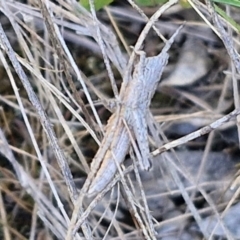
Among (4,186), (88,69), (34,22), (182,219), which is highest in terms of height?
(34,22)

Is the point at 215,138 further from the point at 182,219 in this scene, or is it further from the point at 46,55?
the point at 46,55

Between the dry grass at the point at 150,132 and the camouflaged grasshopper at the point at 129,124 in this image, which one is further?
the dry grass at the point at 150,132

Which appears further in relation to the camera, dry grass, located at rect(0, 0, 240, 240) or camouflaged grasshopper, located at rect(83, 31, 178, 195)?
dry grass, located at rect(0, 0, 240, 240)

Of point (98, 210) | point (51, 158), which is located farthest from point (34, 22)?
point (98, 210)

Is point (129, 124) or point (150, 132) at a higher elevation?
point (129, 124)

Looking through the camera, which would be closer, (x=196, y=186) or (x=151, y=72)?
(x=151, y=72)

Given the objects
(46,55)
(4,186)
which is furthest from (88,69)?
(4,186)

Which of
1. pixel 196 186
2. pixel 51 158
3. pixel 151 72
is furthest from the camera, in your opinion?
pixel 51 158

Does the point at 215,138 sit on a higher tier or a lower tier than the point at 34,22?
lower

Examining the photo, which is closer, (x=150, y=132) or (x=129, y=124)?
(x=129, y=124)

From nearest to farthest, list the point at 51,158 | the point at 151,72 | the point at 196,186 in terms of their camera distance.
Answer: the point at 151,72
the point at 196,186
the point at 51,158
